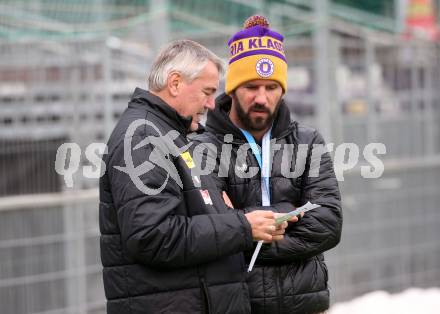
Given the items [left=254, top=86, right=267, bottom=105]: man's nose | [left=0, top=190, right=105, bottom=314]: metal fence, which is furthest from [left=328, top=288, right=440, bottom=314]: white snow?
[left=254, top=86, right=267, bottom=105]: man's nose

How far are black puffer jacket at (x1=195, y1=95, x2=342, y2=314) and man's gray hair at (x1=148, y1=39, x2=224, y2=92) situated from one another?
47 cm

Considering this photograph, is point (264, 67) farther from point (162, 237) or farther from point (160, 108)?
point (162, 237)

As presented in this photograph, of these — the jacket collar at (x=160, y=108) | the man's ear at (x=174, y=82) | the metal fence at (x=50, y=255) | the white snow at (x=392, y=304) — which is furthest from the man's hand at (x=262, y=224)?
the white snow at (x=392, y=304)

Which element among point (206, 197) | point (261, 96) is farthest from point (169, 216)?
point (261, 96)

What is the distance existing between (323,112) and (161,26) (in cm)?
169

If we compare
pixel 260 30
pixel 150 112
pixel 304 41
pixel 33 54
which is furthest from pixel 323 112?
pixel 150 112

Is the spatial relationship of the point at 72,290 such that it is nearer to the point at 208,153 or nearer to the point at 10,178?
the point at 10,178

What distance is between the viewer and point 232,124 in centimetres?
352

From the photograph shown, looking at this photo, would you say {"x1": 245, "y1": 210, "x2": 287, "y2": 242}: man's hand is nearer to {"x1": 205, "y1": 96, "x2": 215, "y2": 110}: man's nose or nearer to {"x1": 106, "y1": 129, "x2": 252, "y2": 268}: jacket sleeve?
{"x1": 106, "y1": 129, "x2": 252, "y2": 268}: jacket sleeve

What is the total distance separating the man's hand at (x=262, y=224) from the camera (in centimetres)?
303

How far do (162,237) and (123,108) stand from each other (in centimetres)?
398

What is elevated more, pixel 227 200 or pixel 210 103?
pixel 210 103

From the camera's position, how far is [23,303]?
5.76m

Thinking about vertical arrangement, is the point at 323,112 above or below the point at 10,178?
above
